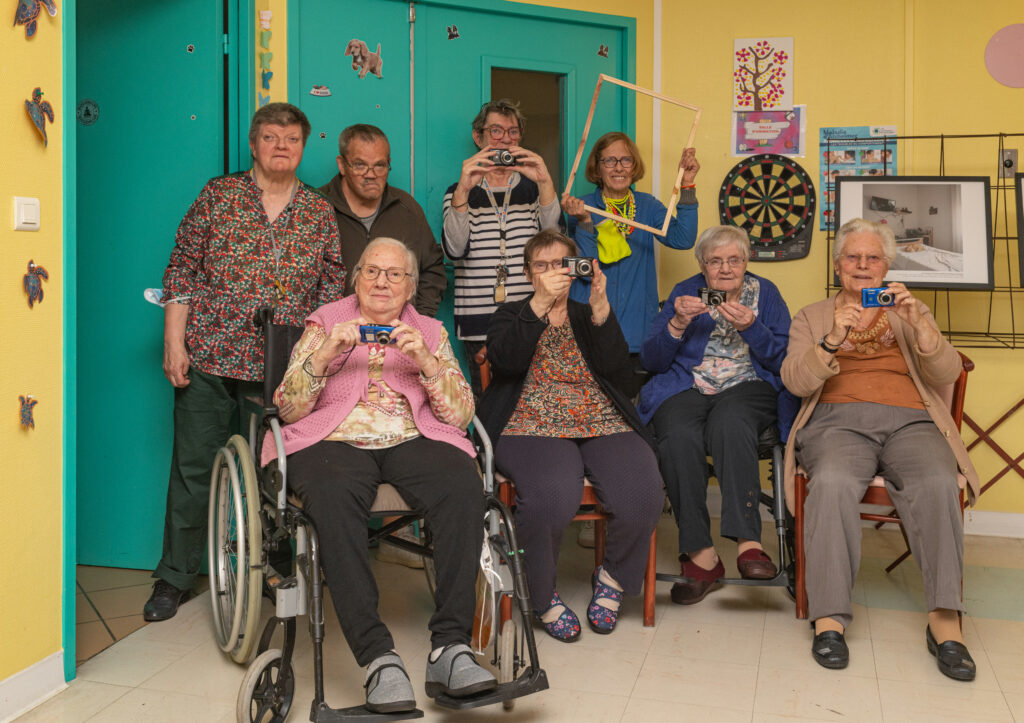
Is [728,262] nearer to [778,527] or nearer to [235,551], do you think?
[778,527]

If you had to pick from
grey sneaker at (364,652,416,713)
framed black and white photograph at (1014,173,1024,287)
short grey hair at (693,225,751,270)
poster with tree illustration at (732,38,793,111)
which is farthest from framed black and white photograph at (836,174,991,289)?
grey sneaker at (364,652,416,713)

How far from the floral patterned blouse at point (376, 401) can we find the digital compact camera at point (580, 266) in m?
0.43

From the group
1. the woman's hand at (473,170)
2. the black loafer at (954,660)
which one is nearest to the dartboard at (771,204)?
the woman's hand at (473,170)

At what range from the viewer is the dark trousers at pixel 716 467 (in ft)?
9.42

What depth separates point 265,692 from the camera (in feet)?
6.98

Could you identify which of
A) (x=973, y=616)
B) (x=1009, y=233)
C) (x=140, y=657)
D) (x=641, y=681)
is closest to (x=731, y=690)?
(x=641, y=681)

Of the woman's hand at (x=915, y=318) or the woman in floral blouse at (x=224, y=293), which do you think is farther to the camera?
the woman in floral blouse at (x=224, y=293)

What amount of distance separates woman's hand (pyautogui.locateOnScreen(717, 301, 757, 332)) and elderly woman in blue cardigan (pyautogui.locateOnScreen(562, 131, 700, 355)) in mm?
480

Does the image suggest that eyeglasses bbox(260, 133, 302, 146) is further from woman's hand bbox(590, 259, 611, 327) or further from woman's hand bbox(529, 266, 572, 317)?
woman's hand bbox(590, 259, 611, 327)

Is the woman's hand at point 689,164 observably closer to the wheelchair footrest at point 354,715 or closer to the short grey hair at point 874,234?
the short grey hair at point 874,234

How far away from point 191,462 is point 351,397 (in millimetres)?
727

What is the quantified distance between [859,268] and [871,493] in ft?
2.18
